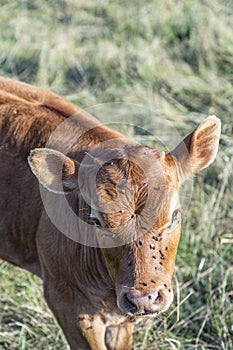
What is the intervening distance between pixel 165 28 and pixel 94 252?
4985 millimetres

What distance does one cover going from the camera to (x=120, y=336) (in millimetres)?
4805

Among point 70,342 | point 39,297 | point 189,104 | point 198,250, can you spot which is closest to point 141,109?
point 189,104

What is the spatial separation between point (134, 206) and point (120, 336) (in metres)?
Result: 1.37

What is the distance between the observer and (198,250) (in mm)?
5836

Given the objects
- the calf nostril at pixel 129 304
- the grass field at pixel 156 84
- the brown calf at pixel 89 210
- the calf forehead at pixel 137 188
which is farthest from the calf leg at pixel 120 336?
the calf forehead at pixel 137 188

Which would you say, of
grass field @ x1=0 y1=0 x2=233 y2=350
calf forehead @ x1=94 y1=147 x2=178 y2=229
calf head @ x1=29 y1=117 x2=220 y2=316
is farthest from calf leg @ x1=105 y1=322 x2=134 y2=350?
calf forehead @ x1=94 y1=147 x2=178 y2=229

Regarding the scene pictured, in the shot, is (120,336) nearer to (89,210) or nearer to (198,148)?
(89,210)

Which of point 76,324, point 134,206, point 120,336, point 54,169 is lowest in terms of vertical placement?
point 120,336

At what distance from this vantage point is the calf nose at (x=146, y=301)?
3.59m

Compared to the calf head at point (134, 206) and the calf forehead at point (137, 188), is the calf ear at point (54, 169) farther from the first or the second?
the calf forehead at point (137, 188)

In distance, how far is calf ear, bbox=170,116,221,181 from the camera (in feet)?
13.2

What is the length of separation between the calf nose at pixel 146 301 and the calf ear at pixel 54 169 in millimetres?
700

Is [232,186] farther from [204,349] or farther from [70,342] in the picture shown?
[70,342]

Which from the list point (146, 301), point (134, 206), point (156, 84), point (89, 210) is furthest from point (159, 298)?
point (156, 84)
